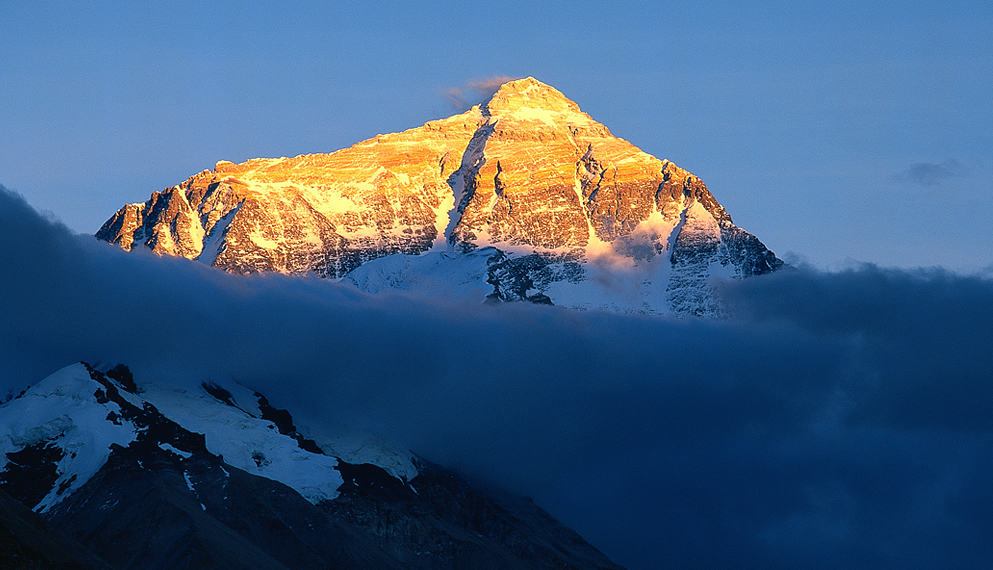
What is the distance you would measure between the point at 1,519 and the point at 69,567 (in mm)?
10435

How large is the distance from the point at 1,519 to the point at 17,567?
11.1 meters

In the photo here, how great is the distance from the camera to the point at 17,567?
189 meters

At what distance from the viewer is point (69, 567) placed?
644 ft

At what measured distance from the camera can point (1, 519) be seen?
650ft

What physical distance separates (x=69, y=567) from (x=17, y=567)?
841cm
